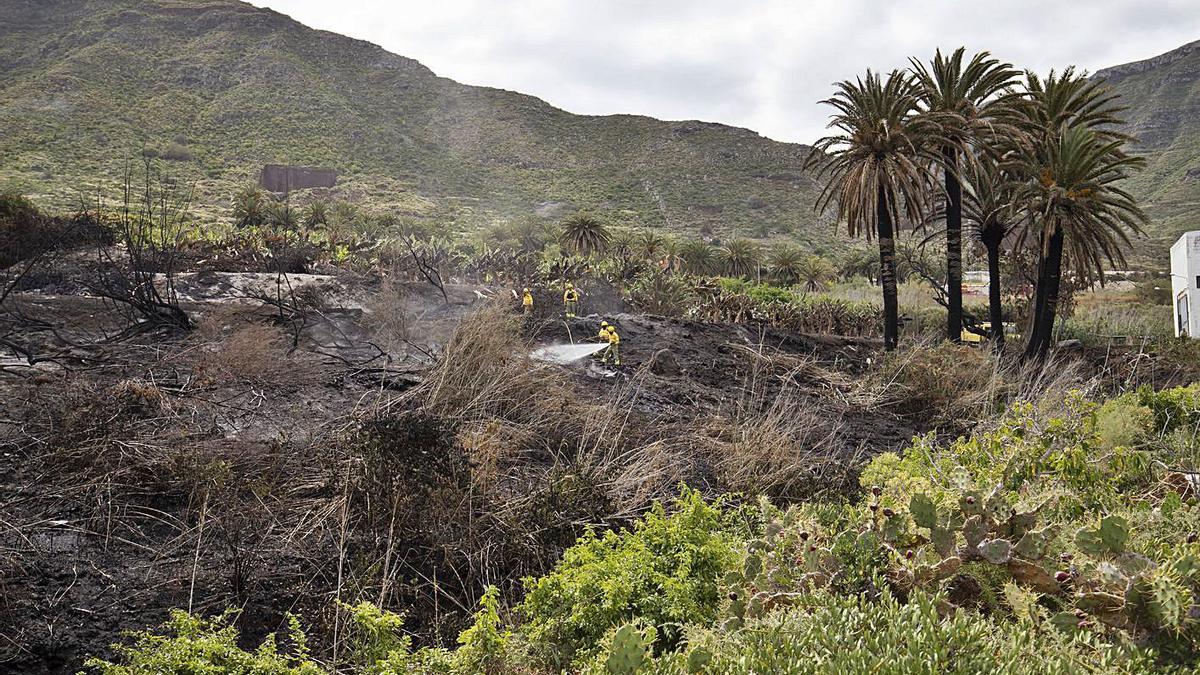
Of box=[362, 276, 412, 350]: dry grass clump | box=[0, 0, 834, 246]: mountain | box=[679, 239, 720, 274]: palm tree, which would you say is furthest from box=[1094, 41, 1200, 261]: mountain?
box=[362, 276, 412, 350]: dry grass clump

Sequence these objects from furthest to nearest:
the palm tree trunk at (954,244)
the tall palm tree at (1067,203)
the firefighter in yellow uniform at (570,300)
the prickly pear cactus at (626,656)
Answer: the palm tree trunk at (954,244)
the tall palm tree at (1067,203)
the firefighter in yellow uniform at (570,300)
the prickly pear cactus at (626,656)

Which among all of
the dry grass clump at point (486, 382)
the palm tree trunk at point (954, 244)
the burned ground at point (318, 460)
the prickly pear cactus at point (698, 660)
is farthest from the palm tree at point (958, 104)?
the prickly pear cactus at point (698, 660)

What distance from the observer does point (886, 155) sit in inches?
461

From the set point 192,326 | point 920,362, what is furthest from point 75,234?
point 920,362

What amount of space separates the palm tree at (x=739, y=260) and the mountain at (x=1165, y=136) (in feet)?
68.1

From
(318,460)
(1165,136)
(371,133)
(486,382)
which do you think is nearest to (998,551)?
(318,460)

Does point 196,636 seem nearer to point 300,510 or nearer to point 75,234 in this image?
point 300,510

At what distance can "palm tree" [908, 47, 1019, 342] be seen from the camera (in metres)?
12.0

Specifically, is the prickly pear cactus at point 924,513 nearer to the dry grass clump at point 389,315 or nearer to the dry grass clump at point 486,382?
the dry grass clump at point 486,382

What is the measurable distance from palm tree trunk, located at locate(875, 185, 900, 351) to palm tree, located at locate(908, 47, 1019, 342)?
95 cm

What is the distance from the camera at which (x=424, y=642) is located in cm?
342

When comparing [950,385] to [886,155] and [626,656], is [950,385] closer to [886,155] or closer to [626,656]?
[886,155]

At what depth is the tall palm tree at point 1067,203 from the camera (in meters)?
11.0

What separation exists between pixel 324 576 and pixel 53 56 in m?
66.3
